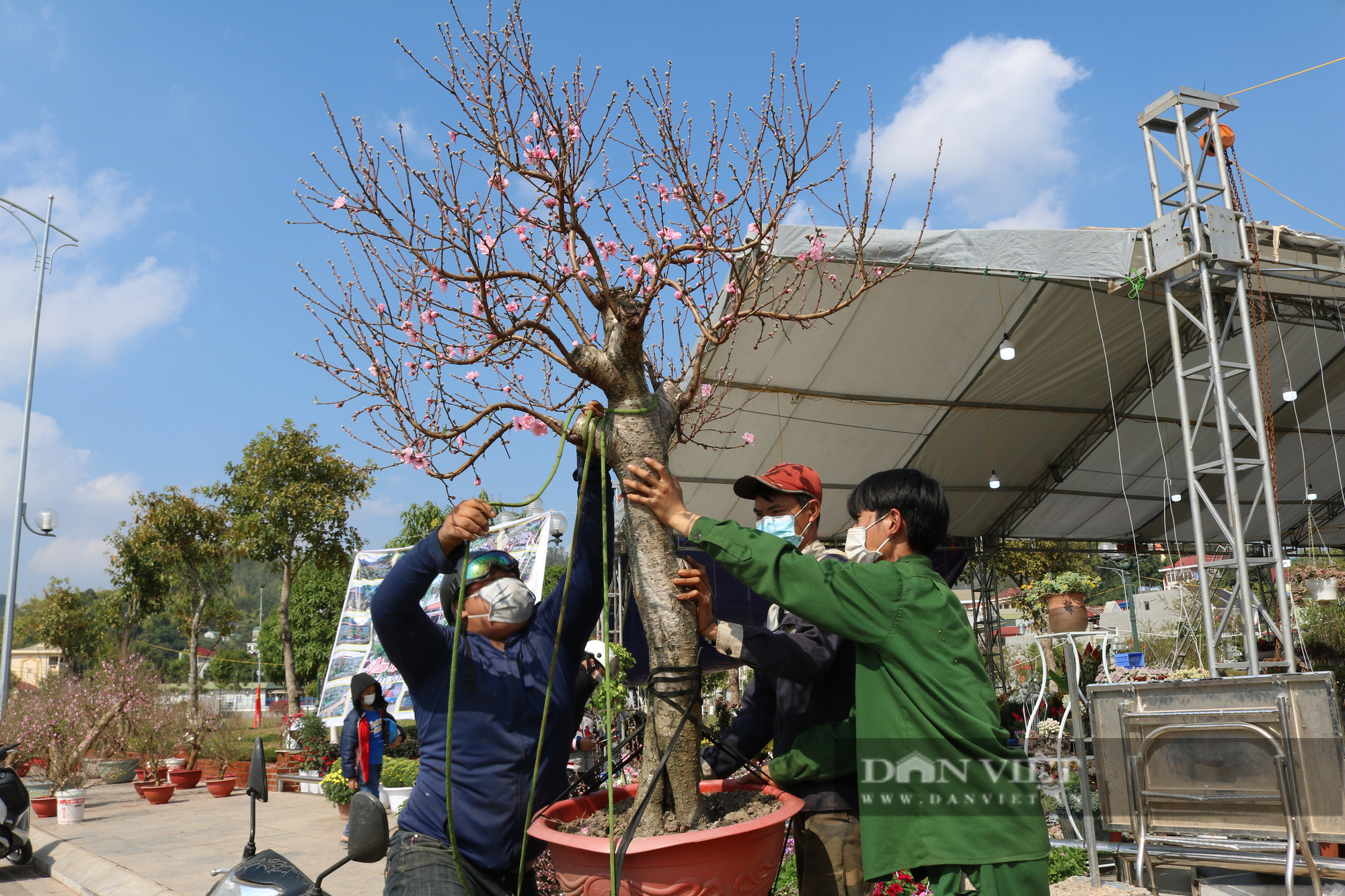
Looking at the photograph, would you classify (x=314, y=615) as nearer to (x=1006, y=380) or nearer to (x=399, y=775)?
(x=399, y=775)

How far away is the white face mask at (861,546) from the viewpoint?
2053 mm

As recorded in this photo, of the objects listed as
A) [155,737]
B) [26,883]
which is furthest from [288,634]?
[26,883]

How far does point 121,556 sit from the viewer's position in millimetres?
18703

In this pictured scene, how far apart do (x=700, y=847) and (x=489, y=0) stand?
2545mm

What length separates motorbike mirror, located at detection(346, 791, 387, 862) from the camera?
1.96m

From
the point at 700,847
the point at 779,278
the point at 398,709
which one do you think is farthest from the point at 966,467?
the point at 700,847

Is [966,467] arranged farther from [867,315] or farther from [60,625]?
[60,625]

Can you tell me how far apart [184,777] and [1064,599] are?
42.2ft

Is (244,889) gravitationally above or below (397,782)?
above

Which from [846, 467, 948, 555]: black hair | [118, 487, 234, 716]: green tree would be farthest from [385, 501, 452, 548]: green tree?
[846, 467, 948, 555]: black hair

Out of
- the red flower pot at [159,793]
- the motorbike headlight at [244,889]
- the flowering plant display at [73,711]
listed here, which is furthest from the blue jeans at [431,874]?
the red flower pot at [159,793]

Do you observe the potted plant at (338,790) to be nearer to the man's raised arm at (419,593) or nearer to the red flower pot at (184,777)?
A: the red flower pot at (184,777)

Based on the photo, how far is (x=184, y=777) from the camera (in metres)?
13.1

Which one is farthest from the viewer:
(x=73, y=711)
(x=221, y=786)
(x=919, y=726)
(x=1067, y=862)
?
(x=221, y=786)
